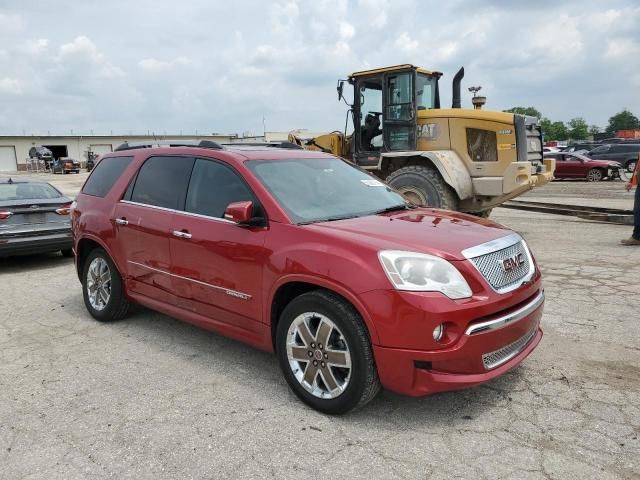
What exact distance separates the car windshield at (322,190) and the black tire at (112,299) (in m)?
2.03

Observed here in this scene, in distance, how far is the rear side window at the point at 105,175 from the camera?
5.38 meters

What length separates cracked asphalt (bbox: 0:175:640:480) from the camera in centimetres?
289

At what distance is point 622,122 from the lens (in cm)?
11794

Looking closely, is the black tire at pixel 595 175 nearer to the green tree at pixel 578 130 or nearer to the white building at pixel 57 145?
the white building at pixel 57 145

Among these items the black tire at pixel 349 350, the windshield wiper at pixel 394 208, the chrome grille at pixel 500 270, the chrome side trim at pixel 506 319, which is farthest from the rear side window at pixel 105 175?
the chrome side trim at pixel 506 319

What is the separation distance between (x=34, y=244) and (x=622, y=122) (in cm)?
13348

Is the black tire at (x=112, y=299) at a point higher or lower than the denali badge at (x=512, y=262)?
lower

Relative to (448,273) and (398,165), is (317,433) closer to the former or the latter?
(448,273)

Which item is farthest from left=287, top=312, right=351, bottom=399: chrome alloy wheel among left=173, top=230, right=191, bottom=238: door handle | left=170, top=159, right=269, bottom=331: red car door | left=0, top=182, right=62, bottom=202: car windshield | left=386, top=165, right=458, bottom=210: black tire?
left=0, top=182, right=62, bottom=202: car windshield

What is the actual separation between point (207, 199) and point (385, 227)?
5.00ft

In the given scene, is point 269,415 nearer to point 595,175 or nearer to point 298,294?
point 298,294

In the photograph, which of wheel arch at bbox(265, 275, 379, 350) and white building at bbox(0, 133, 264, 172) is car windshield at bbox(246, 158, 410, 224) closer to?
wheel arch at bbox(265, 275, 379, 350)

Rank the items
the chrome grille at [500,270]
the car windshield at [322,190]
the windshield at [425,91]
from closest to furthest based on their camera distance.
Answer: the chrome grille at [500,270] < the car windshield at [322,190] < the windshield at [425,91]

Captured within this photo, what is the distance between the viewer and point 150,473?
2859 millimetres
